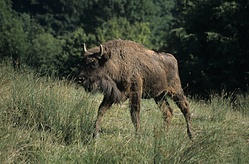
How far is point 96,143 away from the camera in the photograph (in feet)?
26.0

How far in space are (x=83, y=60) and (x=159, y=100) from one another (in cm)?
215

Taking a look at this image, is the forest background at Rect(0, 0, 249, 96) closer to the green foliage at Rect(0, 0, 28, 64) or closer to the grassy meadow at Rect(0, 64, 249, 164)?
the green foliage at Rect(0, 0, 28, 64)

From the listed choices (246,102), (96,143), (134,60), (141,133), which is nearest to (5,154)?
(96,143)

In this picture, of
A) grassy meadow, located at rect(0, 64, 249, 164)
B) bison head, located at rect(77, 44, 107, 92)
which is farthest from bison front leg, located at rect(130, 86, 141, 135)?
bison head, located at rect(77, 44, 107, 92)

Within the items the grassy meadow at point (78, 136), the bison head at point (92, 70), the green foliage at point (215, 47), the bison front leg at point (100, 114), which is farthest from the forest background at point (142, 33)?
the grassy meadow at point (78, 136)

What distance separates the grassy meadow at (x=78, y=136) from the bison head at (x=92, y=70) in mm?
239

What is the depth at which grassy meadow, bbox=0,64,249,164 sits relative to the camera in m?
7.09

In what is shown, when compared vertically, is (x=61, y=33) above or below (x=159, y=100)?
below

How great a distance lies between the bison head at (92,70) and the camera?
10156 mm

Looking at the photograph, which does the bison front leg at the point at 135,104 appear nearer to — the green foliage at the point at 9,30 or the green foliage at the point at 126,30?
the green foliage at the point at 9,30

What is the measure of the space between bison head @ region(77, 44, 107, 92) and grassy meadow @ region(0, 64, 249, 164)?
24 cm

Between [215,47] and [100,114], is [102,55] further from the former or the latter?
[215,47]

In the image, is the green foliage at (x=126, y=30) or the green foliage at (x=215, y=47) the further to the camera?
the green foliage at (x=126, y=30)

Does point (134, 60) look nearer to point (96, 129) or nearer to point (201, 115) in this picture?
A: point (96, 129)
